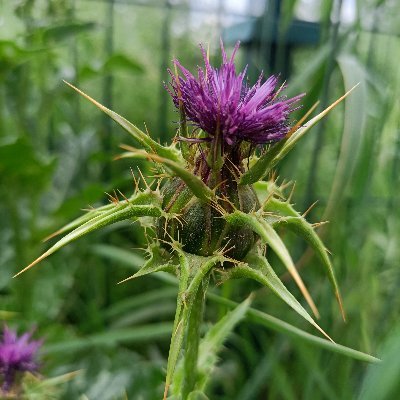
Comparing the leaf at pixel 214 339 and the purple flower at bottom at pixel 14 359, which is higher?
the leaf at pixel 214 339

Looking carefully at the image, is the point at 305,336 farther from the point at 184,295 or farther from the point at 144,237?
the point at 144,237

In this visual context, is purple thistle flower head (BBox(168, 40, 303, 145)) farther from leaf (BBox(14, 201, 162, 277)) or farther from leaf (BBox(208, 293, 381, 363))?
leaf (BBox(208, 293, 381, 363))

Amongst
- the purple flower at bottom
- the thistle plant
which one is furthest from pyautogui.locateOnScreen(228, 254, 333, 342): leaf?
the purple flower at bottom

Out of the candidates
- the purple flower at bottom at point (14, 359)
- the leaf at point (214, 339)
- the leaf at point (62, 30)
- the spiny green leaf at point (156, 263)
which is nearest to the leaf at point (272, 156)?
the spiny green leaf at point (156, 263)

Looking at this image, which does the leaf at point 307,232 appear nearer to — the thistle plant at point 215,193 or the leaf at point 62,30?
the thistle plant at point 215,193

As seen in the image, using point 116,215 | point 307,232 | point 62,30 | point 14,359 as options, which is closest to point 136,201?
point 116,215
